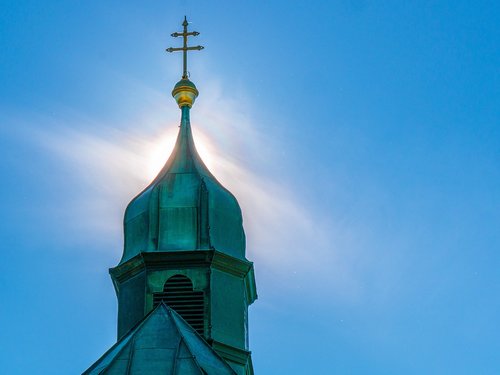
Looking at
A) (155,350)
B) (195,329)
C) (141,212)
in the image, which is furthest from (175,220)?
(155,350)

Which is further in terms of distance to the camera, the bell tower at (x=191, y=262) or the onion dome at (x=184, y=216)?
the onion dome at (x=184, y=216)

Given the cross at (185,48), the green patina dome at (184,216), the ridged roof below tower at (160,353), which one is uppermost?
the cross at (185,48)

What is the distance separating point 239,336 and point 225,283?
1.38 metres

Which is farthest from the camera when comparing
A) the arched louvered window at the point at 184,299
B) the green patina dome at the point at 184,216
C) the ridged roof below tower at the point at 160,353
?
the green patina dome at the point at 184,216

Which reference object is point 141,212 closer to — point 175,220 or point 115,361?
point 175,220

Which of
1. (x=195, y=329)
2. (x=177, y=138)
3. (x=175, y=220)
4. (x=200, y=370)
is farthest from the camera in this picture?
(x=177, y=138)

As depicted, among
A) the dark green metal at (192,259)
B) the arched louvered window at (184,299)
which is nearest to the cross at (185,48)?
the dark green metal at (192,259)

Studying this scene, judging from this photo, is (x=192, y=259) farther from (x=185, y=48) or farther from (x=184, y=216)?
(x=185, y=48)

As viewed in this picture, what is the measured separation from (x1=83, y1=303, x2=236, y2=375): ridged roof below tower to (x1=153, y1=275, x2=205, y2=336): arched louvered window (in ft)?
10.3

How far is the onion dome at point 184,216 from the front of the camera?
36.3m

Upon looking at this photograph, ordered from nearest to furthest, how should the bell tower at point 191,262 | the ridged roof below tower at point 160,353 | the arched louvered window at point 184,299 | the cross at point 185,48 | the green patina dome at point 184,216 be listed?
the ridged roof below tower at point 160,353 → the arched louvered window at point 184,299 → the bell tower at point 191,262 → the green patina dome at point 184,216 → the cross at point 185,48

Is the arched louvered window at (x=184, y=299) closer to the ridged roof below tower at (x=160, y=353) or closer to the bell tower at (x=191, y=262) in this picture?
the bell tower at (x=191, y=262)

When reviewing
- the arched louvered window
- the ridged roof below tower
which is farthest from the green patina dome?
the ridged roof below tower

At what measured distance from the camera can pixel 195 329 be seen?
3444 cm
